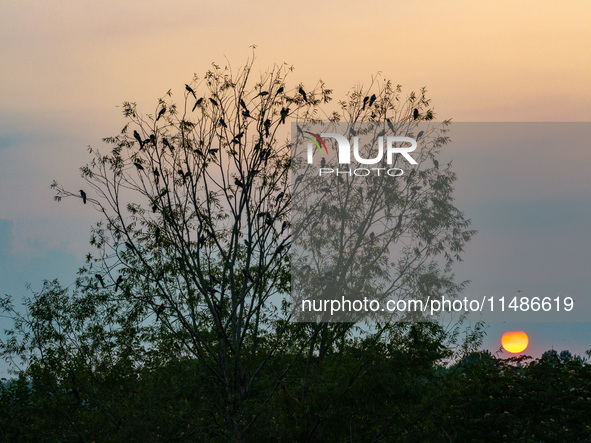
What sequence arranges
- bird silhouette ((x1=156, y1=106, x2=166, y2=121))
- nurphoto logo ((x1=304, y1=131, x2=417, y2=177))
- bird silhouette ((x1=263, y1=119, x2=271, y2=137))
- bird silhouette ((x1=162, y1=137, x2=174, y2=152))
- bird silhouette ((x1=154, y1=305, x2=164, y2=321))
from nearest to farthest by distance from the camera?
bird silhouette ((x1=263, y1=119, x2=271, y2=137)), bird silhouette ((x1=154, y1=305, x2=164, y2=321)), bird silhouette ((x1=156, y1=106, x2=166, y2=121)), bird silhouette ((x1=162, y1=137, x2=174, y2=152)), nurphoto logo ((x1=304, y1=131, x2=417, y2=177))

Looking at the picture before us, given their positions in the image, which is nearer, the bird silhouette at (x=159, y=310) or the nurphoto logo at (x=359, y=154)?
the bird silhouette at (x=159, y=310)

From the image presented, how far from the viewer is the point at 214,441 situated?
14055 millimetres

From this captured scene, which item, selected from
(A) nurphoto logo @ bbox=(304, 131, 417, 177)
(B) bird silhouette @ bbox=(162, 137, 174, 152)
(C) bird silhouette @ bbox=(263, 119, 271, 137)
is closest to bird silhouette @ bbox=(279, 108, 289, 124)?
(C) bird silhouette @ bbox=(263, 119, 271, 137)

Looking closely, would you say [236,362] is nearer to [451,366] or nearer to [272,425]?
[272,425]

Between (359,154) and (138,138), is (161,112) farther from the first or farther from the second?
(359,154)

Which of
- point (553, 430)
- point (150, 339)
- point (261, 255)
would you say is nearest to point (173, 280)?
point (150, 339)

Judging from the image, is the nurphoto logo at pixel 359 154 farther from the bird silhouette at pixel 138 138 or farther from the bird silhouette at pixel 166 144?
the bird silhouette at pixel 138 138

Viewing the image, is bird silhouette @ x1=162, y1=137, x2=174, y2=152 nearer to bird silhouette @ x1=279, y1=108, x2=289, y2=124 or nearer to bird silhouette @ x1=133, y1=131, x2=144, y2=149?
bird silhouette @ x1=133, y1=131, x2=144, y2=149

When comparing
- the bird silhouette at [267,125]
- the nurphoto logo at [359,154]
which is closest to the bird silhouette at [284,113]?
the bird silhouette at [267,125]

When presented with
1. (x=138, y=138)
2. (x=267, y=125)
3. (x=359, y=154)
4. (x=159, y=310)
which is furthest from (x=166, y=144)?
(x=359, y=154)

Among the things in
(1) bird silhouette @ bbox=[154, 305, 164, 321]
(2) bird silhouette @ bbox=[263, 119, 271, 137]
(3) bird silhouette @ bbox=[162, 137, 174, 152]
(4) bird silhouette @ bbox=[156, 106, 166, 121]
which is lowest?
(1) bird silhouette @ bbox=[154, 305, 164, 321]

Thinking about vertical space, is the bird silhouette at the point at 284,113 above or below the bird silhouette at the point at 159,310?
above

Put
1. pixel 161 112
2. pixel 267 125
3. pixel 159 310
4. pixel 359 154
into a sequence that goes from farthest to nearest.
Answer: pixel 359 154 < pixel 161 112 < pixel 159 310 < pixel 267 125

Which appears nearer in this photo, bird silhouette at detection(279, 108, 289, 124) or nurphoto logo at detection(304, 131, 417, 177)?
bird silhouette at detection(279, 108, 289, 124)
